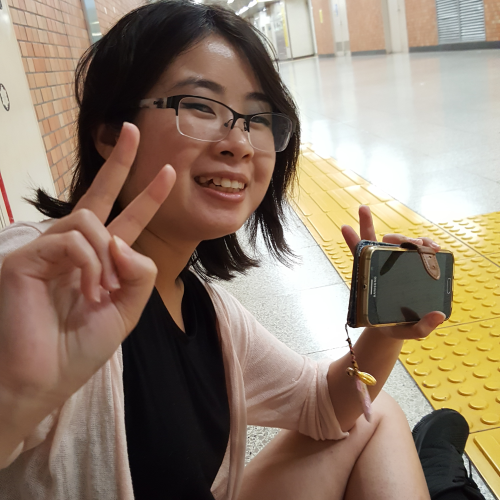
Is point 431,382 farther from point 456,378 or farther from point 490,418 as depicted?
point 490,418

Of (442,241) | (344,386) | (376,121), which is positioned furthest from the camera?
(376,121)

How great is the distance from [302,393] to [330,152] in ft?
16.0

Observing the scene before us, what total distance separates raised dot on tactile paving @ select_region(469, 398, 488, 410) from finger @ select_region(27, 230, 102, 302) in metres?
1.57

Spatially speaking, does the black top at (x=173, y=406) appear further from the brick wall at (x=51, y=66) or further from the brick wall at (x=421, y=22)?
the brick wall at (x=421, y=22)

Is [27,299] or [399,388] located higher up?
[27,299]

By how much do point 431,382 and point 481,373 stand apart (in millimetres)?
188

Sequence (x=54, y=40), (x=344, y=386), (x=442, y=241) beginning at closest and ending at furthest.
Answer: (x=344, y=386)
(x=442, y=241)
(x=54, y=40)

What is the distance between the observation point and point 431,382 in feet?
6.46

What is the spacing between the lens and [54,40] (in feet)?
14.5

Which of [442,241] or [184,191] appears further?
[442,241]

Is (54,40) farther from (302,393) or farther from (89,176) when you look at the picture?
(302,393)

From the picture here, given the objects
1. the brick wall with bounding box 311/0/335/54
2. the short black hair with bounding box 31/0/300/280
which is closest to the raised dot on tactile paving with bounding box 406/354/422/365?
the short black hair with bounding box 31/0/300/280

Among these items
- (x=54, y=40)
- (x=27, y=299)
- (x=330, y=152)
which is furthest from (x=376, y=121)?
(x=27, y=299)

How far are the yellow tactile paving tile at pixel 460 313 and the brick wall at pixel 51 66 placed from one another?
1888 millimetres
